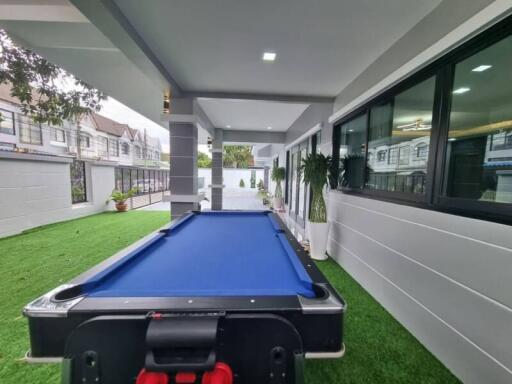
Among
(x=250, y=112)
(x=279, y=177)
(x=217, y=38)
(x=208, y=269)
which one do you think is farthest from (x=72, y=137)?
(x=208, y=269)

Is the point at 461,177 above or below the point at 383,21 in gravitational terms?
below

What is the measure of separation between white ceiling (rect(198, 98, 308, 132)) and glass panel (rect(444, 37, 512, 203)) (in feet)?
9.10

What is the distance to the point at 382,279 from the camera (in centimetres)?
229

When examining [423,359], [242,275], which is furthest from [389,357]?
[242,275]

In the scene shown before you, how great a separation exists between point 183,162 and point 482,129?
140 inches

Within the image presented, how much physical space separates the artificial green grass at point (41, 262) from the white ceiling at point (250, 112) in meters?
3.06

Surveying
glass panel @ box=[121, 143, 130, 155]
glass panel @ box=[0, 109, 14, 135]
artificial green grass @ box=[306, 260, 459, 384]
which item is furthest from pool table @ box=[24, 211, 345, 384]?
glass panel @ box=[121, 143, 130, 155]

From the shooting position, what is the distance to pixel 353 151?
3.22m

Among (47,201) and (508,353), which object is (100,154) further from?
(508,353)

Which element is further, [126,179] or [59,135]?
[59,135]

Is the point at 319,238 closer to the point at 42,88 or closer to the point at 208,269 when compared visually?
the point at 208,269

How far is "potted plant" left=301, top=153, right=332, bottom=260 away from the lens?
331cm

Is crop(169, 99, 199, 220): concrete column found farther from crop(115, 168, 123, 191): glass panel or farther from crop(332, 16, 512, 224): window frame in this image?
crop(115, 168, 123, 191): glass panel

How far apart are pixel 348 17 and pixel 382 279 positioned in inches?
97.1
